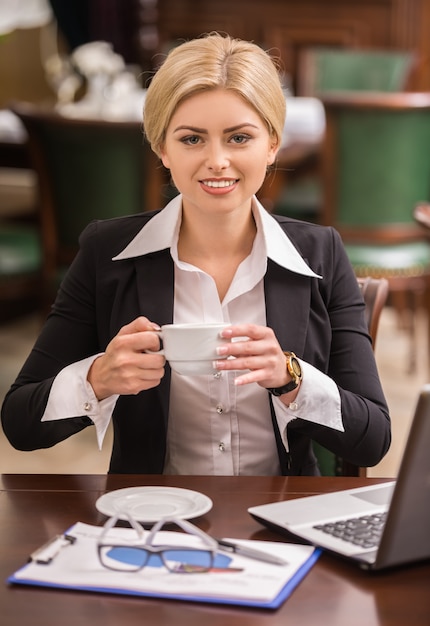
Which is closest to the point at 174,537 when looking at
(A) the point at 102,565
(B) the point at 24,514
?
(A) the point at 102,565

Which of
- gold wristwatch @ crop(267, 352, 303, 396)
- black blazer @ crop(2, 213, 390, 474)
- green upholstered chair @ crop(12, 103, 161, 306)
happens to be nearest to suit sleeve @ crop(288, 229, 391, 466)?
black blazer @ crop(2, 213, 390, 474)

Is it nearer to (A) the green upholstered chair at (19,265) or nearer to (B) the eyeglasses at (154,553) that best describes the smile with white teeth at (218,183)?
(B) the eyeglasses at (154,553)

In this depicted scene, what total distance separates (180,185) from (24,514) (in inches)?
21.7

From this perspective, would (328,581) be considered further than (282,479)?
No

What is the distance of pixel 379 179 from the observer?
153 inches

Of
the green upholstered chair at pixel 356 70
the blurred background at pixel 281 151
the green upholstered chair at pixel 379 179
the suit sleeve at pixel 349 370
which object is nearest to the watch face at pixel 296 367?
the suit sleeve at pixel 349 370

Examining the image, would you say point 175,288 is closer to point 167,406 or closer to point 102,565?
→ point 167,406

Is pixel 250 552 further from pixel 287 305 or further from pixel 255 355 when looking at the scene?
pixel 287 305

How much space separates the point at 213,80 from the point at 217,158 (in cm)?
12

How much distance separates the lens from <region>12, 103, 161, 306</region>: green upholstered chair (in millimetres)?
3576

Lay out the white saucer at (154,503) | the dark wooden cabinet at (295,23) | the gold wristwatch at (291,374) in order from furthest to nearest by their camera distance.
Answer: the dark wooden cabinet at (295,23), the gold wristwatch at (291,374), the white saucer at (154,503)

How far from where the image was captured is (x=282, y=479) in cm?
142

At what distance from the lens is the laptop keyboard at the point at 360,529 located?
3.83 feet

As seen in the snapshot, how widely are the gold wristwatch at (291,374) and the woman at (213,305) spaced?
0.03 ft
